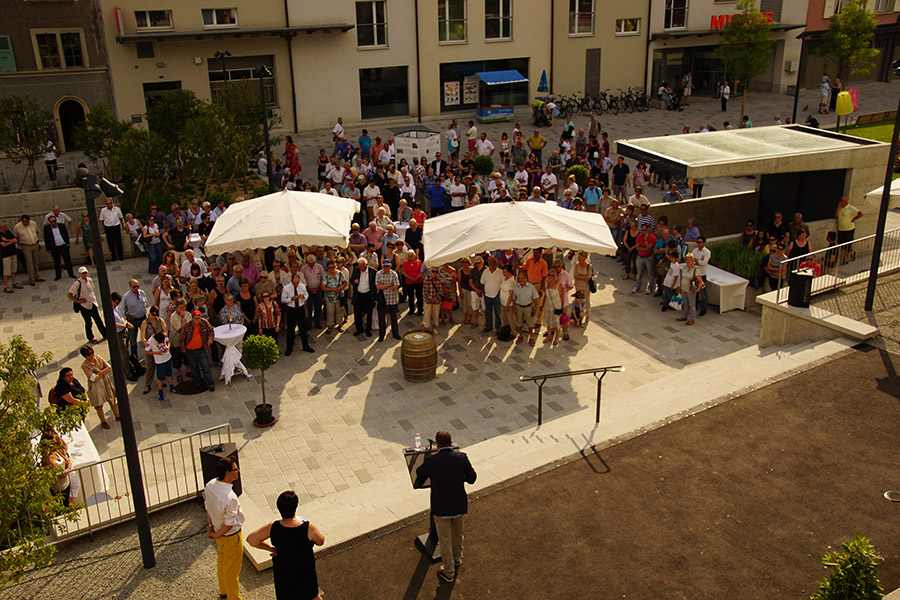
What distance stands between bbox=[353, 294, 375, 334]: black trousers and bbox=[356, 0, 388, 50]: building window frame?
22393 millimetres

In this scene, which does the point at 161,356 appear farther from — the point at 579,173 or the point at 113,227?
the point at 579,173

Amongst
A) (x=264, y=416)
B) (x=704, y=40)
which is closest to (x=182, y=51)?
(x=264, y=416)

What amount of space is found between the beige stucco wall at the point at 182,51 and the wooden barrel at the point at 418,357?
23.2 metres

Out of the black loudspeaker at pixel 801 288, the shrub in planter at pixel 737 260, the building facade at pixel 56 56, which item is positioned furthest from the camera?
the building facade at pixel 56 56

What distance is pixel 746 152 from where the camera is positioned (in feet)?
61.9

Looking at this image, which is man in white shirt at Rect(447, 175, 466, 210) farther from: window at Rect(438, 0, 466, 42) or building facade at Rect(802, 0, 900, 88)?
building facade at Rect(802, 0, 900, 88)

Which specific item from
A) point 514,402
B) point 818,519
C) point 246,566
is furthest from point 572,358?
point 246,566

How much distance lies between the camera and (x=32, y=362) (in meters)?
8.05

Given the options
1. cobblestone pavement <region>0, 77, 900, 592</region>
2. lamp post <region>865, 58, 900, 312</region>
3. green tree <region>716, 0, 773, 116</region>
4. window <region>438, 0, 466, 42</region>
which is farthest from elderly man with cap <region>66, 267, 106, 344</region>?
green tree <region>716, 0, 773, 116</region>

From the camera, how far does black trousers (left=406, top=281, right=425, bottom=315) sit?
56.3 feet

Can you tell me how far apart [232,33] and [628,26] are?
19094 millimetres

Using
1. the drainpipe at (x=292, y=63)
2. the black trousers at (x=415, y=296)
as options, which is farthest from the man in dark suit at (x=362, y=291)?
the drainpipe at (x=292, y=63)

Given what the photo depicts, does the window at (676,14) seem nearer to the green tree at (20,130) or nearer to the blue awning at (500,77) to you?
the blue awning at (500,77)

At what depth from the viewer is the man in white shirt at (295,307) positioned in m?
15.3
